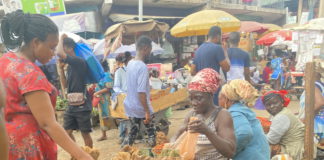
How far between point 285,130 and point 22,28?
291 centimetres

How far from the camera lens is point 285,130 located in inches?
122

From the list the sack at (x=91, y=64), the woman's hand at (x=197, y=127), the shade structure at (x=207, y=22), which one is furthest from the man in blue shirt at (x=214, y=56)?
the woman's hand at (x=197, y=127)

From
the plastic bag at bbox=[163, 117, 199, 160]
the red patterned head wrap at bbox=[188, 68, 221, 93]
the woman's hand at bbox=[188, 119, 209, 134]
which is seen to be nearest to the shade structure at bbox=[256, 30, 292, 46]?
the red patterned head wrap at bbox=[188, 68, 221, 93]

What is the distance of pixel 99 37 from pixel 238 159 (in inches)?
397

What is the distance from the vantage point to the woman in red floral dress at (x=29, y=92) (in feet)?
4.94

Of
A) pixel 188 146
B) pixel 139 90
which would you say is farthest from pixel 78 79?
pixel 188 146

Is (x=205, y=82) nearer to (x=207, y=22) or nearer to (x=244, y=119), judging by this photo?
(x=244, y=119)

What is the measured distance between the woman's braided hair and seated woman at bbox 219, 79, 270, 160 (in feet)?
5.18

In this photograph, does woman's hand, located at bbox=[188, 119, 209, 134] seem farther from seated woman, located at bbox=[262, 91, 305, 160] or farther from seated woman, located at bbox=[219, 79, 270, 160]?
seated woman, located at bbox=[262, 91, 305, 160]

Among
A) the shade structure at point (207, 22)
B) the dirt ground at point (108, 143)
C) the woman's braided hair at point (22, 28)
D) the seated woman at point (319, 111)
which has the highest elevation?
the woman's braided hair at point (22, 28)

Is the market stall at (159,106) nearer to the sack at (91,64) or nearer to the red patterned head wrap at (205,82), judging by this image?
the sack at (91,64)

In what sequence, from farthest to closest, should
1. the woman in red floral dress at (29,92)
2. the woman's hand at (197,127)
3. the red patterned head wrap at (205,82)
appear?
the red patterned head wrap at (205,82) < the woman's hand at (197,127) < the woman in red floral dress at (29,92)

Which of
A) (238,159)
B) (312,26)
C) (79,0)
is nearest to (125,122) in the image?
(238,159)

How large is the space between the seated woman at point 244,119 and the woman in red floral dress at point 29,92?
1.25 metres
